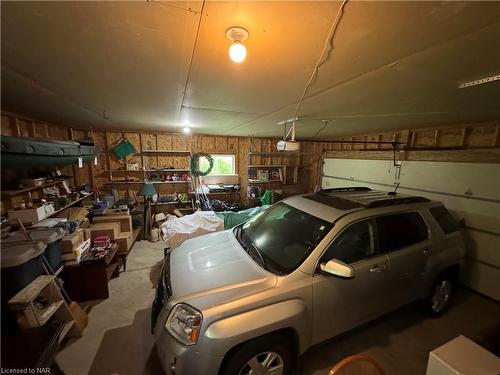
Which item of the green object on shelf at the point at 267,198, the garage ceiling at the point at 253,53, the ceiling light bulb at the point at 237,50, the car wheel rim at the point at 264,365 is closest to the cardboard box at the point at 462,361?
the car wheel rim at the point at 264,365

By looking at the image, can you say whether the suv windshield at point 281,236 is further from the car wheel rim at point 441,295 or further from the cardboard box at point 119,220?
the cardboard box at point 119,220

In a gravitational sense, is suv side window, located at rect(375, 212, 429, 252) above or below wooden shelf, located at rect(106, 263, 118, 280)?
above

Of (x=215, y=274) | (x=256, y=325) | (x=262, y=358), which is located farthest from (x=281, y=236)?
(x=262, y=358)

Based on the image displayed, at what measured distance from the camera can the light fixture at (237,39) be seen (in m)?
1.08

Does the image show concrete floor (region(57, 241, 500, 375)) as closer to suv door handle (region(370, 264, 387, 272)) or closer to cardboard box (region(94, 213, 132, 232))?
suv door handle (region(370, 264, 387, 272))

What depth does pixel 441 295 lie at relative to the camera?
267 cm

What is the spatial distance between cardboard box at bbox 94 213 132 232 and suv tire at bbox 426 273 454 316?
5026mm

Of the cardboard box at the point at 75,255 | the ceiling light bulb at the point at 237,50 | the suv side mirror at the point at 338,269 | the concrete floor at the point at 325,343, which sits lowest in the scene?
the concrete floor at the point at 325,343

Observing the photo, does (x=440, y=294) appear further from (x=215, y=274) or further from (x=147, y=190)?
(x=147, y=190)

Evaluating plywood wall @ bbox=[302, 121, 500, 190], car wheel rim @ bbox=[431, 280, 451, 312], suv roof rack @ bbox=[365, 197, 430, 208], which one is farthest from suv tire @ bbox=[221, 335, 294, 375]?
plywood wall @ bbox=[302, 121, 500, 190]

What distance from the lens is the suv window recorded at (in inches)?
100

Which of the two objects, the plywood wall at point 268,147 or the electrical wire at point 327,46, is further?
the plywood wall at point 268,147

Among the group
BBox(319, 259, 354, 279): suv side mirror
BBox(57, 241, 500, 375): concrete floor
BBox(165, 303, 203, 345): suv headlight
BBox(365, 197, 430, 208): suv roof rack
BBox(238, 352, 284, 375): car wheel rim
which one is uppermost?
BBox(365, 197, 430, 208): suv roof rack

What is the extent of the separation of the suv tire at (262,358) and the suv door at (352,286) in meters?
0.32
